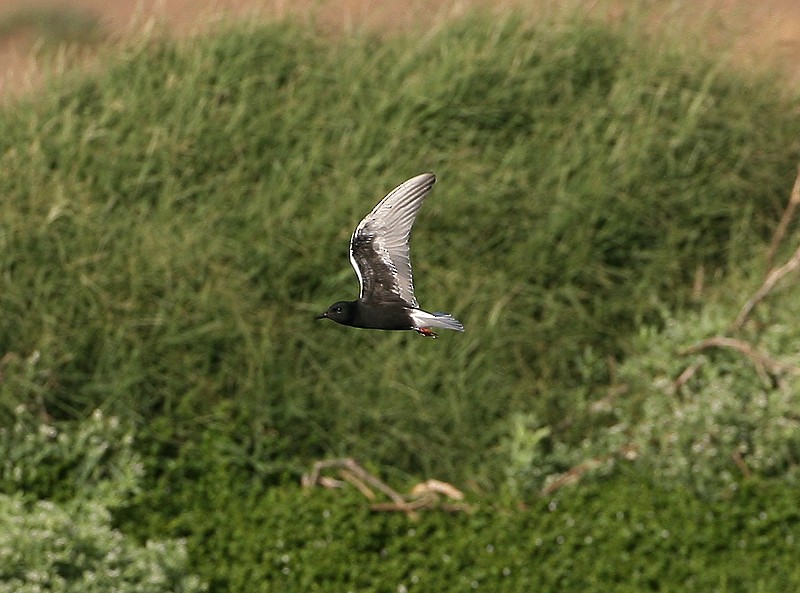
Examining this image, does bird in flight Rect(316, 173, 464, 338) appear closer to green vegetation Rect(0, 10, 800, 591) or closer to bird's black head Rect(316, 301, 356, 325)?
bird's black head Rect(316, 301, 356, 325)

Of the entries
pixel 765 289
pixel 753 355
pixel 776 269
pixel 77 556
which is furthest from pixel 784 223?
pixel 77 556

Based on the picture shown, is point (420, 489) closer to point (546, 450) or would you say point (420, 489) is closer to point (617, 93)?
point (546, 450)

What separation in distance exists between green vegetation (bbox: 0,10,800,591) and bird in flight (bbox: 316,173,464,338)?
3.59 m

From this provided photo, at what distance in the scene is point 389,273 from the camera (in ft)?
10.2

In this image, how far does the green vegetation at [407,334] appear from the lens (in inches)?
270

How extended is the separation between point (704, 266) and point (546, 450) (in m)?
1.59

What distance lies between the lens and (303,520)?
689 cm

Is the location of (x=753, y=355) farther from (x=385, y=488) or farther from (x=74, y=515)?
(x=74, y=515)

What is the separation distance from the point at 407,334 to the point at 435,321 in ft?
14.7

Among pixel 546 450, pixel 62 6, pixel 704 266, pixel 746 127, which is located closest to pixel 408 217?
pixel 546 450

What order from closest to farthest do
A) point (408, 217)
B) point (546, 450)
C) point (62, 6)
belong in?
point (408, 217), point (546, 450), point (62, 6)

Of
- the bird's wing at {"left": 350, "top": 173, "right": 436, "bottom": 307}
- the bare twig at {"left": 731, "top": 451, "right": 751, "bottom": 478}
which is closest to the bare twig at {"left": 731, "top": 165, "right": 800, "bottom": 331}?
the bare twig at {"left": 731, "top": 451, "right": 751, "bottom": 478}

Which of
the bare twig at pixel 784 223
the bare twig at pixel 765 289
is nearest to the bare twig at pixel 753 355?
the bare twig at pixel 765 289

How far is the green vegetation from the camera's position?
6855 millimetres
